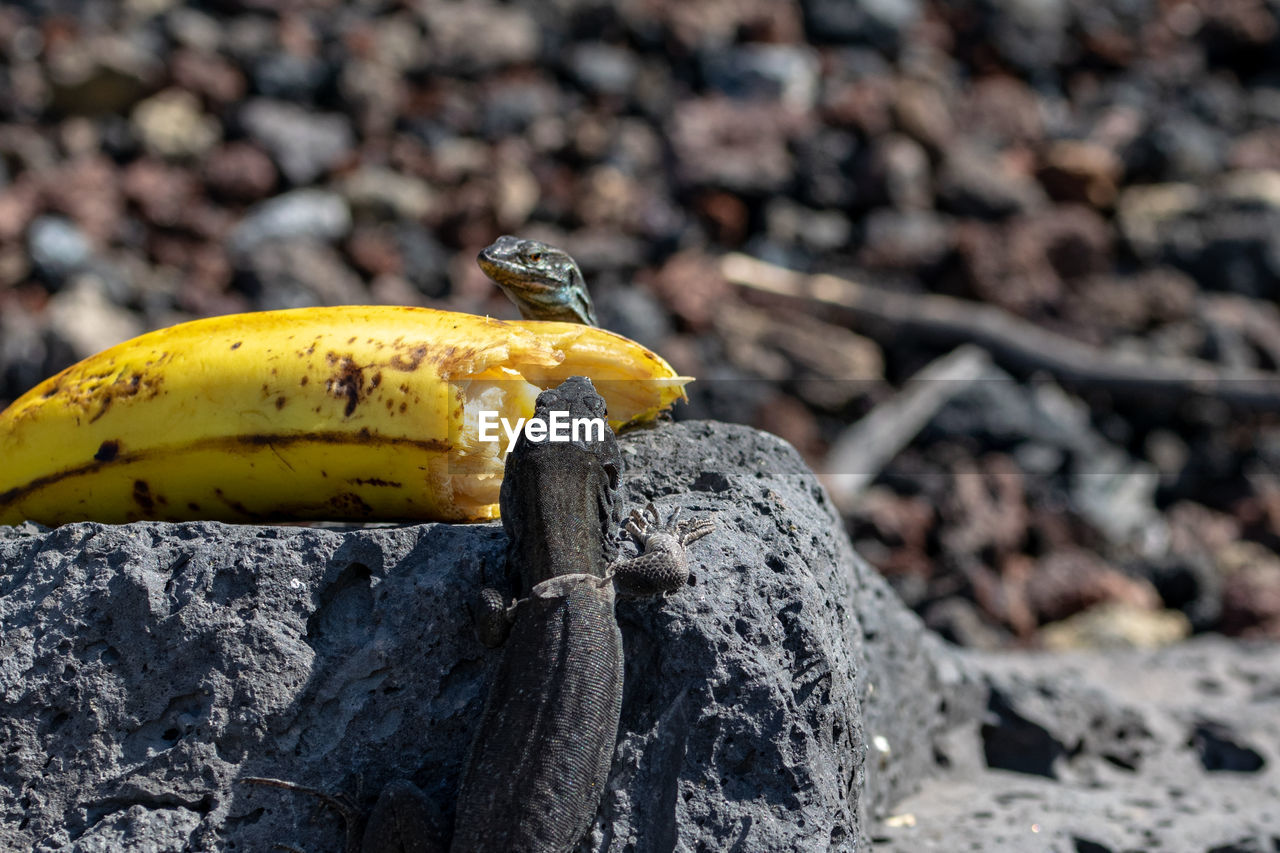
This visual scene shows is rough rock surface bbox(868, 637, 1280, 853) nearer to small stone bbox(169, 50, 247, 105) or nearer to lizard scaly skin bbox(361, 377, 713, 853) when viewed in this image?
lizard scaly skin bbox(361, 377, 713, 853)

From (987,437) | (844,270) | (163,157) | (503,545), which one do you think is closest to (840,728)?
(503,545)

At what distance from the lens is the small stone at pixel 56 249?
12.4 metres

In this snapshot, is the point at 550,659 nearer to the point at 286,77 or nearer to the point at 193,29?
the point at 286,77

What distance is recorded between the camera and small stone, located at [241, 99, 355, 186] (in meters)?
13.4

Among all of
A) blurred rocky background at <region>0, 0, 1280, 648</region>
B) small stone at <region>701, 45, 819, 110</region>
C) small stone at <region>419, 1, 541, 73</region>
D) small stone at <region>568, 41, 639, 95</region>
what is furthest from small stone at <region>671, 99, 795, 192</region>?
small stone at <region>419, 1, 541, 73</region>

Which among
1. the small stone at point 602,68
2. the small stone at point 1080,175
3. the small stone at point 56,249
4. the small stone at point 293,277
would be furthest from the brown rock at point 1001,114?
the small stone at point 56,249

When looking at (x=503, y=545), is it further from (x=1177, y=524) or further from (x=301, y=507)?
(x=1177, y=524)

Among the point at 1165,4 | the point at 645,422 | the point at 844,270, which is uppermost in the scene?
the point at 1165,4

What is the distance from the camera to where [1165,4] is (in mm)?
17250

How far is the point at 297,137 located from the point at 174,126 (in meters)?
1.43

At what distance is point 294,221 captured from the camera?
42.3 feet

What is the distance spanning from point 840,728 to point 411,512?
1377mm

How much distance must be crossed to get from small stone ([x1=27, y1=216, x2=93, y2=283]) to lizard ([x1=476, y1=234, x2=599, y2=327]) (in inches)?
383

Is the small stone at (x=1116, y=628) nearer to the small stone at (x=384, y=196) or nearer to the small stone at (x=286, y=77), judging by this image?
the small stone at (x=384, y=196)
